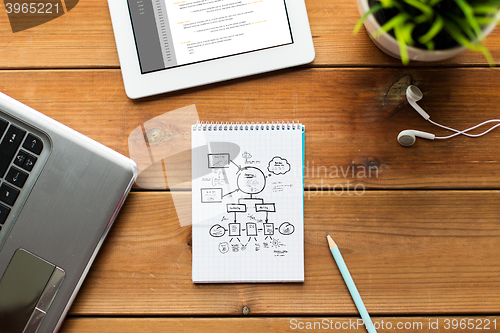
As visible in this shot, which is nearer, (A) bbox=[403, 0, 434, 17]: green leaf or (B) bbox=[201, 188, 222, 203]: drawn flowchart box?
(A) bbox=[403, 0, 434, 17]: green leaf

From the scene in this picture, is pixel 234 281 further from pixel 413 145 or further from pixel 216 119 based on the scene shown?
pixel 413 145

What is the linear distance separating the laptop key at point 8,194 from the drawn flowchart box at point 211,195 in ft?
0.89

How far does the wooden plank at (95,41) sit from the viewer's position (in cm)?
54

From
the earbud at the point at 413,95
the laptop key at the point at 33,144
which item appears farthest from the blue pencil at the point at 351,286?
the laptop key at the point at 33,144

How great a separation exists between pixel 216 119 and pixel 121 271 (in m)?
0.29

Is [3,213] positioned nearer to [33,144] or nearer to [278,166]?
[33,144]

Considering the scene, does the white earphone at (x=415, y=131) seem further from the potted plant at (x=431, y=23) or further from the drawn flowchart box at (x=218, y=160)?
the drawn flowchart box at (x=218, y=160)

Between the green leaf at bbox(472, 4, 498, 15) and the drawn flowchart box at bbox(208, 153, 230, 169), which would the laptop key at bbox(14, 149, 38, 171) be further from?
the green leaf at bbox(472, 4, 498, 15)

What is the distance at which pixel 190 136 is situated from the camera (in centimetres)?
54

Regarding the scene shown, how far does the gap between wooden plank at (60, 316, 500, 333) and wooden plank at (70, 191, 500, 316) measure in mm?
11

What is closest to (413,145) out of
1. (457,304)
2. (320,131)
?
(320,131)

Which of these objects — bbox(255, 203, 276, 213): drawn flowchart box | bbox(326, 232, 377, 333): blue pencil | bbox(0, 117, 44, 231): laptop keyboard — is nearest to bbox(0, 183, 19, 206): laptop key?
bbox(0, 117, 44, 231): laptop keyboard

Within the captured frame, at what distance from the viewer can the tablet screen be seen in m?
0.52

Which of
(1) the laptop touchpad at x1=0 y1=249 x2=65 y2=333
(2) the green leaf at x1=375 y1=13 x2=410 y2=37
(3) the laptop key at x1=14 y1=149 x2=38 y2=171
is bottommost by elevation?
(1) the laptop touchpad at x1=0 y1=249 x2=65 y2=333
